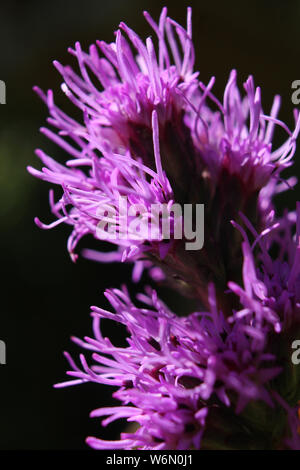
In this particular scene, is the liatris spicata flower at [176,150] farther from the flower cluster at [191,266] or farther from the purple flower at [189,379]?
the purple flower at [189,379]

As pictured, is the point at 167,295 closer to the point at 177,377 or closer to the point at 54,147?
the point at 54,147

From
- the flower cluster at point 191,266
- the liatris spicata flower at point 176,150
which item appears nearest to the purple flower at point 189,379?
the flower cluster at point 191,266

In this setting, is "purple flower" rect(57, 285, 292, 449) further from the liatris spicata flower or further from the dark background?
the dark background

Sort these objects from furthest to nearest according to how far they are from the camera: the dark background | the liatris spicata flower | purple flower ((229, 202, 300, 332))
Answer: the dark background < the liatris spicata flower < purple flower ((229, 202, 300, 332))

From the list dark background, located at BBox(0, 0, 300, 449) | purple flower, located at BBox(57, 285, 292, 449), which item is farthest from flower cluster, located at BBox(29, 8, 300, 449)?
dark background, located at BBox(0, 0, 300, 449)

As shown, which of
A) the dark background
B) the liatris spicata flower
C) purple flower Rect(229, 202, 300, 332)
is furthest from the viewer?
the dark background

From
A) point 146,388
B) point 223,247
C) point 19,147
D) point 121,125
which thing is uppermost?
point 19,147

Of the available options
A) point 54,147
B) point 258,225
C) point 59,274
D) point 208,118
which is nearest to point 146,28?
point 54,147
